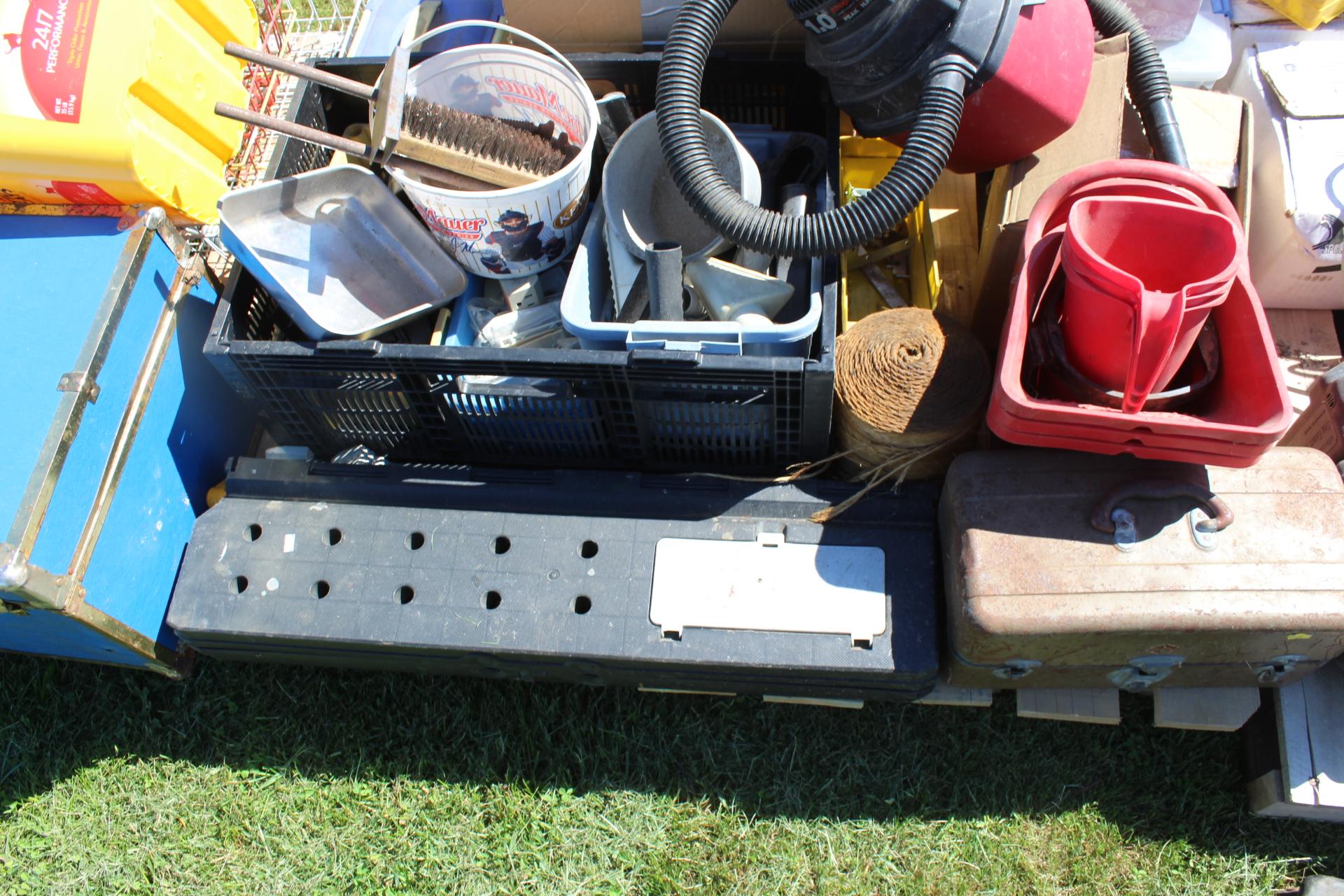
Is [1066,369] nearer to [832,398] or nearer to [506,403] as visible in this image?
[832,398]

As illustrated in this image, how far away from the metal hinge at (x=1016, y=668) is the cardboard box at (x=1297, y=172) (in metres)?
1.08

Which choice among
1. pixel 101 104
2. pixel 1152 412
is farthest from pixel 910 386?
pixel 101 104

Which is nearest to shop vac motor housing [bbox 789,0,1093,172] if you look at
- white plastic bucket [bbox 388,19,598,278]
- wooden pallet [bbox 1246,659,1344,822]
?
white plastic bucket [bbox 388,19,598,278]

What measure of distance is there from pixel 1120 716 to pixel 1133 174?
1139mm

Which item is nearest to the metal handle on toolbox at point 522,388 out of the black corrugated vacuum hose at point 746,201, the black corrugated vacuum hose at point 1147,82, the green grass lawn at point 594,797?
the black corrugated vacuum hose at point 746,201

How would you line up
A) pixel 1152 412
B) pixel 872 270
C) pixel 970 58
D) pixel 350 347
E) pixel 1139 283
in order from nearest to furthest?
pixel 1139 283, pixel 1152 412, pixel 970 58, pixel 350 347, pixel 872 270

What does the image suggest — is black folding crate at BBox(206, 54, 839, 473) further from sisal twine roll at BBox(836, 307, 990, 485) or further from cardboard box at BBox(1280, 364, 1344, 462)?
cardboard box at BBox(1280, 364, 1344, 462)

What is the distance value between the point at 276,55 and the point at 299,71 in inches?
37.6

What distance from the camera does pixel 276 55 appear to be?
2.78 m

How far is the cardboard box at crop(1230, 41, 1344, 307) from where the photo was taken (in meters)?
2.10

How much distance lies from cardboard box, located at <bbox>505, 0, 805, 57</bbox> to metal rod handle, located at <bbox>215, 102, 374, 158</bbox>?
64 cm

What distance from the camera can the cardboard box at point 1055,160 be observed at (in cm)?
200

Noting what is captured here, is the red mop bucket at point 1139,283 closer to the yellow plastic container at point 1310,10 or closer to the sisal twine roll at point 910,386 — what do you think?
the sisal twine roll at point 910,386

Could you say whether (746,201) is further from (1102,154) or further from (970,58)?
(1102,154)
